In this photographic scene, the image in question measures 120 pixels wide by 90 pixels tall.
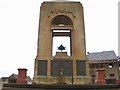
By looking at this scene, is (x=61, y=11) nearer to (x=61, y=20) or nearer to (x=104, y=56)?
(x=61, y=20)

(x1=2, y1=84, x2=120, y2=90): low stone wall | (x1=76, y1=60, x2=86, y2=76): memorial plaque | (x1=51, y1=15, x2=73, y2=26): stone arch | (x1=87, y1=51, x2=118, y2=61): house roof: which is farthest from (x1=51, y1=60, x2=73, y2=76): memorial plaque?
(x1=87, y1=51, x2=118, y2=61): house roof

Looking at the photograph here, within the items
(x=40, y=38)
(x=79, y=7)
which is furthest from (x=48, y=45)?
(x=79, y=7)

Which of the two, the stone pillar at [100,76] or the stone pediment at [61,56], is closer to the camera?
the stone pillar at [100,76]

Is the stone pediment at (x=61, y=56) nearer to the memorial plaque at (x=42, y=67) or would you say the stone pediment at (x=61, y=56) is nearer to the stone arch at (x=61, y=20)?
the memorial plaque at (x=42, y=67)

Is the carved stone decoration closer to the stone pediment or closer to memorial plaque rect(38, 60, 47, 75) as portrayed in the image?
the stone pediment

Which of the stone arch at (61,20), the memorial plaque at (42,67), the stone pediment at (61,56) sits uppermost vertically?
the stone arch at (61,20)

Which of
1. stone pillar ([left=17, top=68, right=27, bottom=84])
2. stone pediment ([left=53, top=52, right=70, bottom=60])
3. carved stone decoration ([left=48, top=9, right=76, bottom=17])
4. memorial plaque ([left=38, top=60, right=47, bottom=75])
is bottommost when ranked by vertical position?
stone pillar ([left=17, top=68, right=27, bottom=84])

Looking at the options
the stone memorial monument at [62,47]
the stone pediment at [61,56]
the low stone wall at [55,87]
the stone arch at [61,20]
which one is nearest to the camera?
the low stone wall at [55,87]

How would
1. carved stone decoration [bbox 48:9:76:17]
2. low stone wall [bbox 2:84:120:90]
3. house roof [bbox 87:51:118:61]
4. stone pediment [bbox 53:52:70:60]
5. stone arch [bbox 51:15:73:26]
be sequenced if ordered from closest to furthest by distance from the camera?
low stone wall [bbox 2:84:120:90] < stone pediment [bbox 53:52:70:60] < carved stone decoration [bbox 48:9:76:17] < stone arch [bbox 51:15:73:26] < house roof [bbox 87:51:118:61]

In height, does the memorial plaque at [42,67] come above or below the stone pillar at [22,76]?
above

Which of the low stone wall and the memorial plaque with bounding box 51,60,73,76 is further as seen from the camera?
the memorial plaque with bounding box 51,60,73,76

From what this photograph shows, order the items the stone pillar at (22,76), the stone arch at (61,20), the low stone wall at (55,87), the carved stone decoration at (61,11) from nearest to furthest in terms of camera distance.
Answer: the low stone wall at (55,87) → the stone pillar at (22,76) → the carved stone decoration at (61,11) → the stone arch at (61,20)

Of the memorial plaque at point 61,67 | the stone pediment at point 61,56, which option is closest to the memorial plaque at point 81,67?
the memorial plaque at point 61,67

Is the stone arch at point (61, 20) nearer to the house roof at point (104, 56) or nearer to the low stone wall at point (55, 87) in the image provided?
the low stone wall at point (55, 87)
